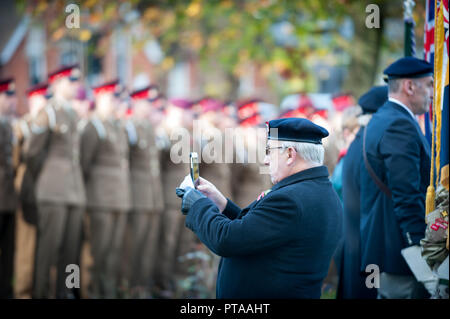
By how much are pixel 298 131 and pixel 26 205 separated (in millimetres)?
5241

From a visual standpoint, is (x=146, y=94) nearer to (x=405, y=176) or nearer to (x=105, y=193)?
(x=105, y=193)

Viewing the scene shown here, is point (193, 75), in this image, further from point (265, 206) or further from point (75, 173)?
point (265, 206)

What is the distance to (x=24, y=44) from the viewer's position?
81.7ft

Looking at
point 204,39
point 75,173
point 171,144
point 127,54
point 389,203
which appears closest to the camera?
point 389,203

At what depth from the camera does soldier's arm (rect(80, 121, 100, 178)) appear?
333 inches

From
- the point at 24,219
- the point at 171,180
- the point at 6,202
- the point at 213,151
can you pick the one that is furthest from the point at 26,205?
the point at 213,151

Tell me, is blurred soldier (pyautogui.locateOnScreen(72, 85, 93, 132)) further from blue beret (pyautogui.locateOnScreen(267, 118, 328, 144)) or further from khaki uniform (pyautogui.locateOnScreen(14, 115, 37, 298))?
blue beret (pyautogui.locateOnScreen(267, 118, 328, 144))

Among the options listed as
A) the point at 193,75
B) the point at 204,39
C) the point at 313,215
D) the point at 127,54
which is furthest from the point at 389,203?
the point at 193,75

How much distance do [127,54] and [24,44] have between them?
3.78m

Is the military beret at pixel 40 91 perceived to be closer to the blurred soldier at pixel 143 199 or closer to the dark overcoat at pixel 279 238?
the blurred soldier at pixel 143 199

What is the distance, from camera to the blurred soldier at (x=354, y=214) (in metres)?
5.34

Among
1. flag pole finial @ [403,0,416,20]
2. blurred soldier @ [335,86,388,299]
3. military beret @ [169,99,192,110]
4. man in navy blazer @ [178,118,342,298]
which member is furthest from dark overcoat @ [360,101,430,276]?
military beret @ [169,99,192,110]

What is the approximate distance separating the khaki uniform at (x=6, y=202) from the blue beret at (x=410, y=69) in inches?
176
